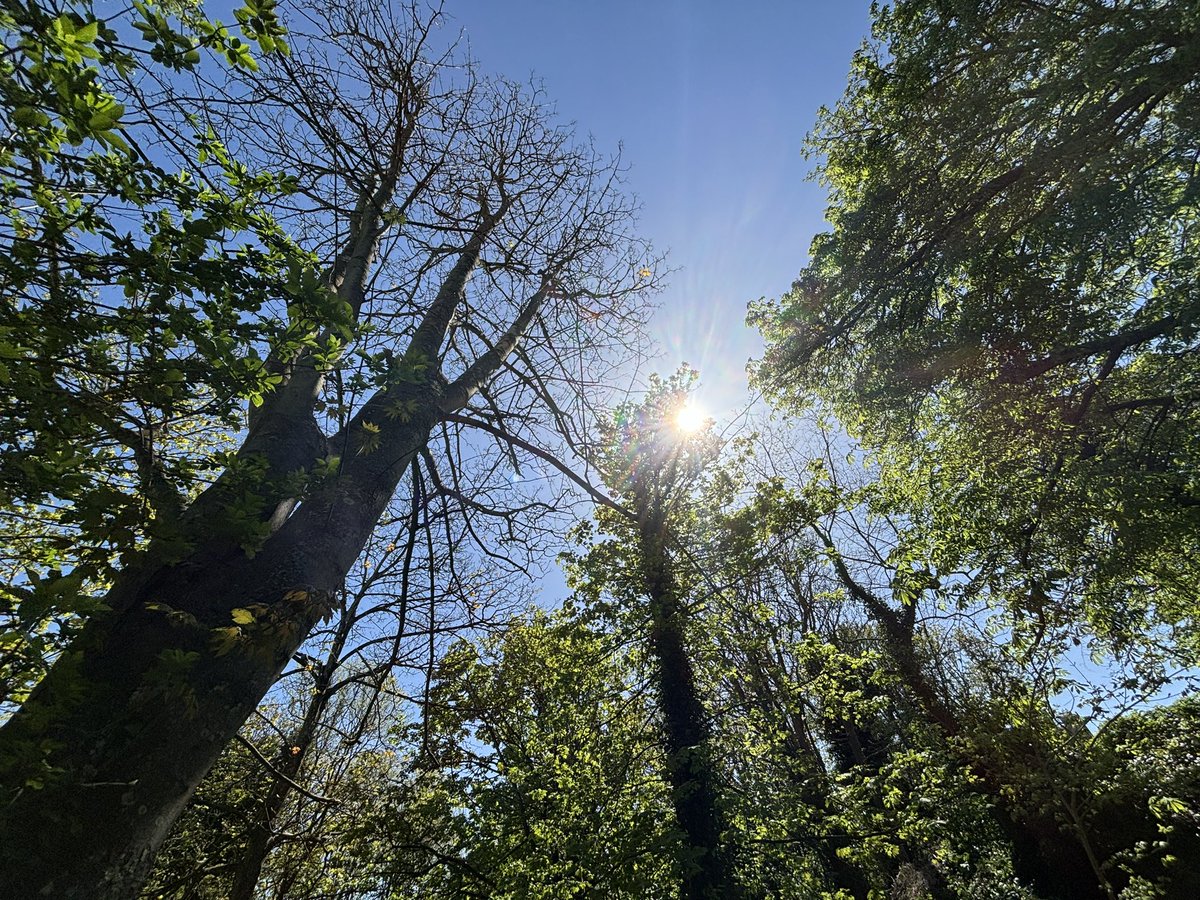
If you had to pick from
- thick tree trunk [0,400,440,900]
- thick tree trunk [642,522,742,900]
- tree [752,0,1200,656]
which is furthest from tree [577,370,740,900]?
thick tree trunk [0,400,440,900]

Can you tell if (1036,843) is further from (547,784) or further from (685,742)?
(547,784)

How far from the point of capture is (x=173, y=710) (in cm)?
144

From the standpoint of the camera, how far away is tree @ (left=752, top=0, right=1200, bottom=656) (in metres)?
4.62

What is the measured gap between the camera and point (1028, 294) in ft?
18.5

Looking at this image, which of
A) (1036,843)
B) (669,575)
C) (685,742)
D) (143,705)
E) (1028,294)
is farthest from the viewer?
(1036,843)

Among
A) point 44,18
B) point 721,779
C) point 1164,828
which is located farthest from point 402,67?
point 1164,828

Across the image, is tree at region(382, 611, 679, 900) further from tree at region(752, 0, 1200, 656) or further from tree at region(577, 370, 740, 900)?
tree at region(752, 0, 1200, 656)

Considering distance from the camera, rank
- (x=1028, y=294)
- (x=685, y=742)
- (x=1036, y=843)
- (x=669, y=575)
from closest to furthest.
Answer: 1. (x=1028, y=294)
2. (x=685, y=742)
3. (x=669, y=575)
4. (x=1036, y=843)

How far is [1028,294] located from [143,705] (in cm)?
766

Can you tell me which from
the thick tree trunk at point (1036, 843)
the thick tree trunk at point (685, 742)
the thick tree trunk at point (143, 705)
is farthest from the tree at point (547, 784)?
the thick tree trunk at point (1036, 843)

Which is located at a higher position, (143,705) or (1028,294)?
(1028,294)

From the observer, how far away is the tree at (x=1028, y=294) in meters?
4.62

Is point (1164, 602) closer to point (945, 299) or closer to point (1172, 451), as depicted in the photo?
point (1172, 451)

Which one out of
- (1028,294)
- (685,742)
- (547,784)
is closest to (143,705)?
(547,784)
